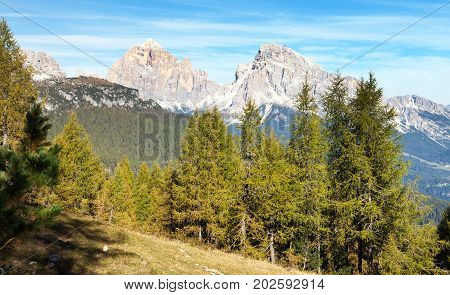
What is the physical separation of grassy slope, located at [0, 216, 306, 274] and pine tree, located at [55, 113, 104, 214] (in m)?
15.3

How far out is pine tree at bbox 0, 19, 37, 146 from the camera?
3102cm

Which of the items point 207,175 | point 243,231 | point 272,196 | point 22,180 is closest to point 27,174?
point 22,180

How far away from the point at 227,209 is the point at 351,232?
10688mm

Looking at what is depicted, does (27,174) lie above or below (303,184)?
above

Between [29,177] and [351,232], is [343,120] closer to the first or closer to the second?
[351,232]

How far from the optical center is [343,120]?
96.1 feet

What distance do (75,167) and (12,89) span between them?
10730 mm

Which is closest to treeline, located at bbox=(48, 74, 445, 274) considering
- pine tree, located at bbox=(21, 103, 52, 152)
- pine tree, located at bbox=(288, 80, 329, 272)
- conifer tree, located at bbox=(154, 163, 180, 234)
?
pine tree, located at bbox=(288, 80, 329, 272)

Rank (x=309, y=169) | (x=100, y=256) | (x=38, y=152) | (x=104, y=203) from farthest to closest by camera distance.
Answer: (x=104, y=203) → (x=309, y=169) → (x=100, y=256) → (x=38, y=152)

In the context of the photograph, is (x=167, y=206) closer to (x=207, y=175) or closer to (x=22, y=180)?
(x=207, y=175)

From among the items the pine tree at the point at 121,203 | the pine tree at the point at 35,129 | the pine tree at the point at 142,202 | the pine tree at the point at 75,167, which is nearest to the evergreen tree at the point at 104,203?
the pine tree at the point at 121,203

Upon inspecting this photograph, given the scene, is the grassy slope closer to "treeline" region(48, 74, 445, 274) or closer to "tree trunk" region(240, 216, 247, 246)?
"treeline" region(48, 74, 445, 274)

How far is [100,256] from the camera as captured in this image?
691 inches

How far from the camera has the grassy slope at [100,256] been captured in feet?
50.8
